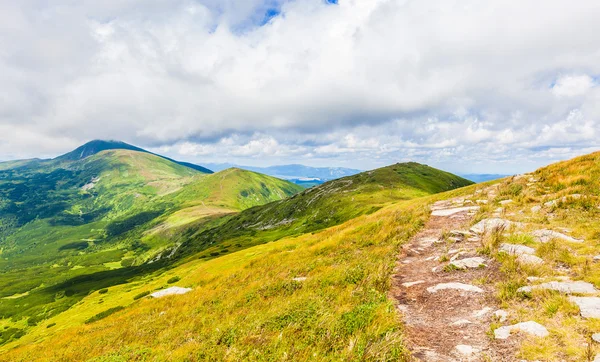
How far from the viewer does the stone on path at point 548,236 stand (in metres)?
14.4

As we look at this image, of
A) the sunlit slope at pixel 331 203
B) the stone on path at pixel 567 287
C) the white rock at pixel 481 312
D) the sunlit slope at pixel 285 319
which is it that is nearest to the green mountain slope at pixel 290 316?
the sunlit slope at pixel 285 319

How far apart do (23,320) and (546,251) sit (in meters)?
222

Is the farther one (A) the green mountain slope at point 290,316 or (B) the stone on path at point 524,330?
(A) the green mountain slope at point 290,316

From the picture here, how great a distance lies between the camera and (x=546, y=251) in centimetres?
1324

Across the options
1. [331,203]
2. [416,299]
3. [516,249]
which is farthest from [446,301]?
[331,203]

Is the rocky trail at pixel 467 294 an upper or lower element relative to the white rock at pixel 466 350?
upper

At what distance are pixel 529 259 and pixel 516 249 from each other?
4.70 ft

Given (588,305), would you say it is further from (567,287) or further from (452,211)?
(452,211)

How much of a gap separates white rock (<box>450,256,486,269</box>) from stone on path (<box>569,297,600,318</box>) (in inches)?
186

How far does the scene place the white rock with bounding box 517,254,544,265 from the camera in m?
12.5

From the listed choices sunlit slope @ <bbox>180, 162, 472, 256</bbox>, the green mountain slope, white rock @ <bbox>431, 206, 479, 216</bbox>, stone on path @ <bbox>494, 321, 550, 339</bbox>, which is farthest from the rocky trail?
sunlit slope @ <bbox>180, 162, 472, 256</bbox>

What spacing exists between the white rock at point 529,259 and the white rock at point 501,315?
164 inches

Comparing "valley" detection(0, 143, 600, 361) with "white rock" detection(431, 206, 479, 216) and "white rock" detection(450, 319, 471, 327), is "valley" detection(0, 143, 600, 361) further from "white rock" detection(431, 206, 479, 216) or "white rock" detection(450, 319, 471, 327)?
"white rock" detection(431, 206, 479, 216)

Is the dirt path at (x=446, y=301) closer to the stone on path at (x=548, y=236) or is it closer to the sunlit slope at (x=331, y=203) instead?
the stone on path at (x=548, y=236)
